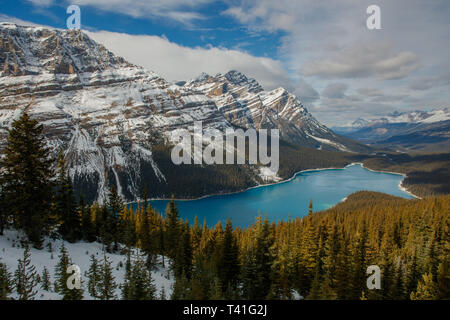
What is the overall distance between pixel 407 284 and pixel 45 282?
4587 cm

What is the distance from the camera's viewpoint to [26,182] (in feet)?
87.7

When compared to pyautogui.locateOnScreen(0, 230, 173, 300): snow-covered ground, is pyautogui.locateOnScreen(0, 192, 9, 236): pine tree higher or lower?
higher

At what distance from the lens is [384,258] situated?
36.9 meters

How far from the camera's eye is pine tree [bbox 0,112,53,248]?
84.2ft

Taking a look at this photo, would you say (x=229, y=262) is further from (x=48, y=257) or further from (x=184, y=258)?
(x=48, y=257)

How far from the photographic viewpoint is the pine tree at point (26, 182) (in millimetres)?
25672

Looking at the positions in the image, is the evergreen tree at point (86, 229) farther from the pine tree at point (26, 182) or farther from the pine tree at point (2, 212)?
the pine tree at point (2, 212)

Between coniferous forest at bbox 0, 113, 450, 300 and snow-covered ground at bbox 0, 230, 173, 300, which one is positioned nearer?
snow-covered ground at bbox 0, 230, 173, 300

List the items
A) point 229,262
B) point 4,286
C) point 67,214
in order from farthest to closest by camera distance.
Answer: point 229,262 < point 67,214 < point 4,286

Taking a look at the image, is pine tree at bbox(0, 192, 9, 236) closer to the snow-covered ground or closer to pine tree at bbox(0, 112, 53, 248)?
pine tree at bbox(0, 112, 53, 248)

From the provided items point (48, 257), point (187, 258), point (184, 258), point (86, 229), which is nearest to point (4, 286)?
point (48, 257)

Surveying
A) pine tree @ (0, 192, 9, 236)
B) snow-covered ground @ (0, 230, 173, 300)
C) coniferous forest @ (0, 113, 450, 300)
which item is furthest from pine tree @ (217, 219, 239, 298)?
pine tree @ (0, 192, 9, 236)
